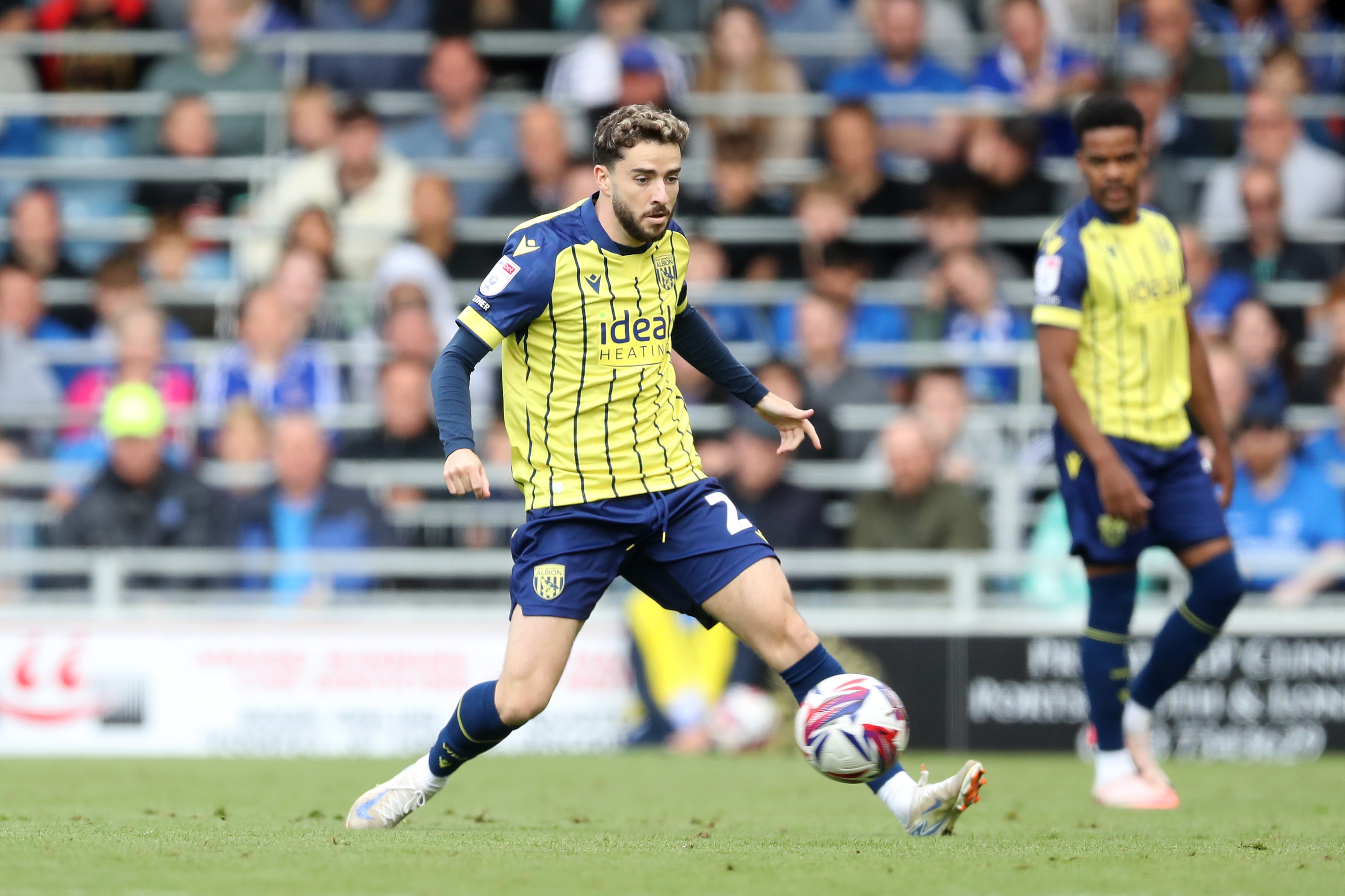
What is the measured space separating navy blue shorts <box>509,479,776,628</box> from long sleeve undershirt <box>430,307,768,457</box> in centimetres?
42

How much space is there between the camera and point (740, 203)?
13445 mm

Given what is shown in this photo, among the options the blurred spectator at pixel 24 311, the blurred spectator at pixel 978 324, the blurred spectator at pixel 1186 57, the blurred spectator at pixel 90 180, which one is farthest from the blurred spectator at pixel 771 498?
the blurred spectator at pixel 90 180

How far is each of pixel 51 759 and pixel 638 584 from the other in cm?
557

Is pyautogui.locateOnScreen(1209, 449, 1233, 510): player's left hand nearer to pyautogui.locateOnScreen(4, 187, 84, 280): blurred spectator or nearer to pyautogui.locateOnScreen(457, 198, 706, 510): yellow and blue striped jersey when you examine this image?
pyautogui.locateOnScreen(457, 198, 706, 510): yellow and blue striped jersey

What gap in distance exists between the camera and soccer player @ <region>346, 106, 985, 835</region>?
589 cm

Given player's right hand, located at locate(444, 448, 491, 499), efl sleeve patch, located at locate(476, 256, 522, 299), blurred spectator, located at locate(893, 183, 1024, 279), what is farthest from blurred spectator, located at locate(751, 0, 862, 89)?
player's right hand, located at locate(444, 448, 491, 499)

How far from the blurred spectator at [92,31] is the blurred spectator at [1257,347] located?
9.23 m

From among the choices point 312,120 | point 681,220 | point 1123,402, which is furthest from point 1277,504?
point 312,120

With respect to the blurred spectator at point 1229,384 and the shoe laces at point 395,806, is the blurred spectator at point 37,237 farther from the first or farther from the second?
the shoe laces at point 395,806

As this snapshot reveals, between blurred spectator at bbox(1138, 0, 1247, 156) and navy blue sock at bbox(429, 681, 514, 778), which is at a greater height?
blurred spectator at bbox(1138, 0, 1247, 156)

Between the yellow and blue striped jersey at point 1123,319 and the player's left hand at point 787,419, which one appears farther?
the yellow and blue striped jersey at point 1123,319

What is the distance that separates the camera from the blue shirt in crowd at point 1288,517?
35.9 ft

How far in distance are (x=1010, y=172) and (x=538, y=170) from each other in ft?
11.2

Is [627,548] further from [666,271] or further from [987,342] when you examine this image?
[987,342]
